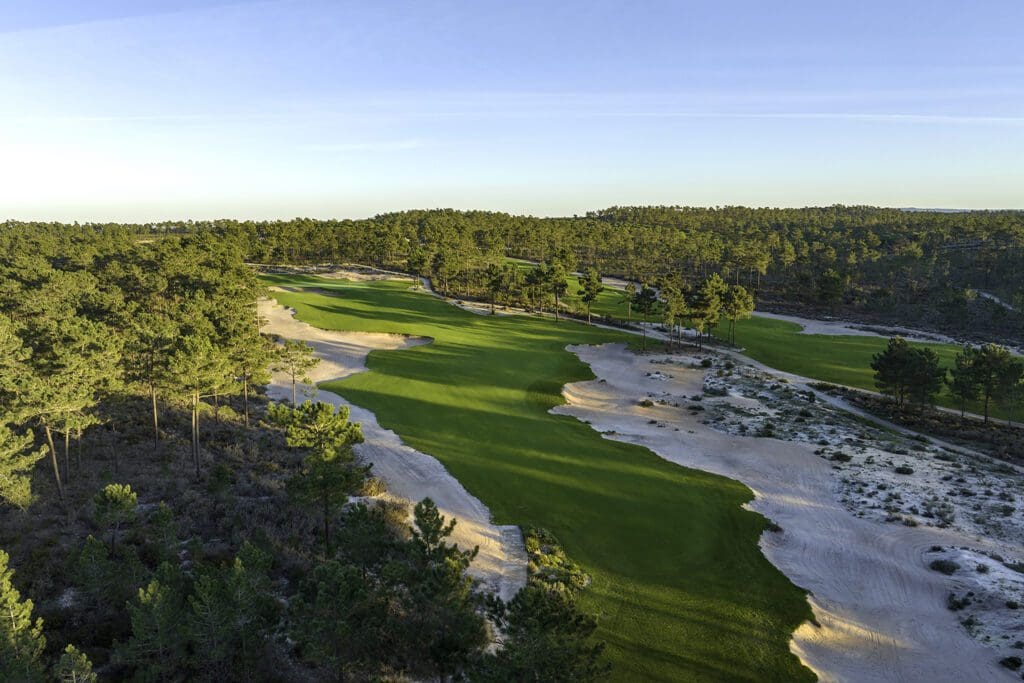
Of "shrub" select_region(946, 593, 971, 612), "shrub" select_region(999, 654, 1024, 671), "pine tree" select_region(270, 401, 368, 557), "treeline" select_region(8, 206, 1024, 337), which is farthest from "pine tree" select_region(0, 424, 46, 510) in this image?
"treeline" select_region(8, 206, 1024, 337)

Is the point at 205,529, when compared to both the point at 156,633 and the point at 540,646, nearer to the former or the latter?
the point at 156,633

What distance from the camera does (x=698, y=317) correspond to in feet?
254

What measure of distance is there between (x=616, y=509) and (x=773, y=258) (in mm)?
149570

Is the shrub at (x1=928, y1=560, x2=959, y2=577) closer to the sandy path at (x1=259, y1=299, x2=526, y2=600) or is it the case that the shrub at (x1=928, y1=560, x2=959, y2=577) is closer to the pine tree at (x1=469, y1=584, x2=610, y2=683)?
the sandy path at (x1=259, y1=299, x2=526, y2=600)

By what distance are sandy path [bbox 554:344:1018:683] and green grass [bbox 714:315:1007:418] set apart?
1219 inches

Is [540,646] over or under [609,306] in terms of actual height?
under

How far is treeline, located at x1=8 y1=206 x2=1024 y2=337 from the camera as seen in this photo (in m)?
→ 117

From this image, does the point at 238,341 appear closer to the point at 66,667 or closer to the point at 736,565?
the point at 66,667

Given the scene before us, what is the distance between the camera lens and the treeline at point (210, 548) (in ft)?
48.0

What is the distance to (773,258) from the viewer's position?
520 feet

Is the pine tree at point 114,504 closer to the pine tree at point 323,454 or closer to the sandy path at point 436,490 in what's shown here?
the pine tree at point 323,454

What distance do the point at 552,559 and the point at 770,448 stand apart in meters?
24.8

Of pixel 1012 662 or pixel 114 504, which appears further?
pixel 114 504

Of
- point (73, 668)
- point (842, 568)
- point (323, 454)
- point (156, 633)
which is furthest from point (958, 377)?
point (73, 668)
